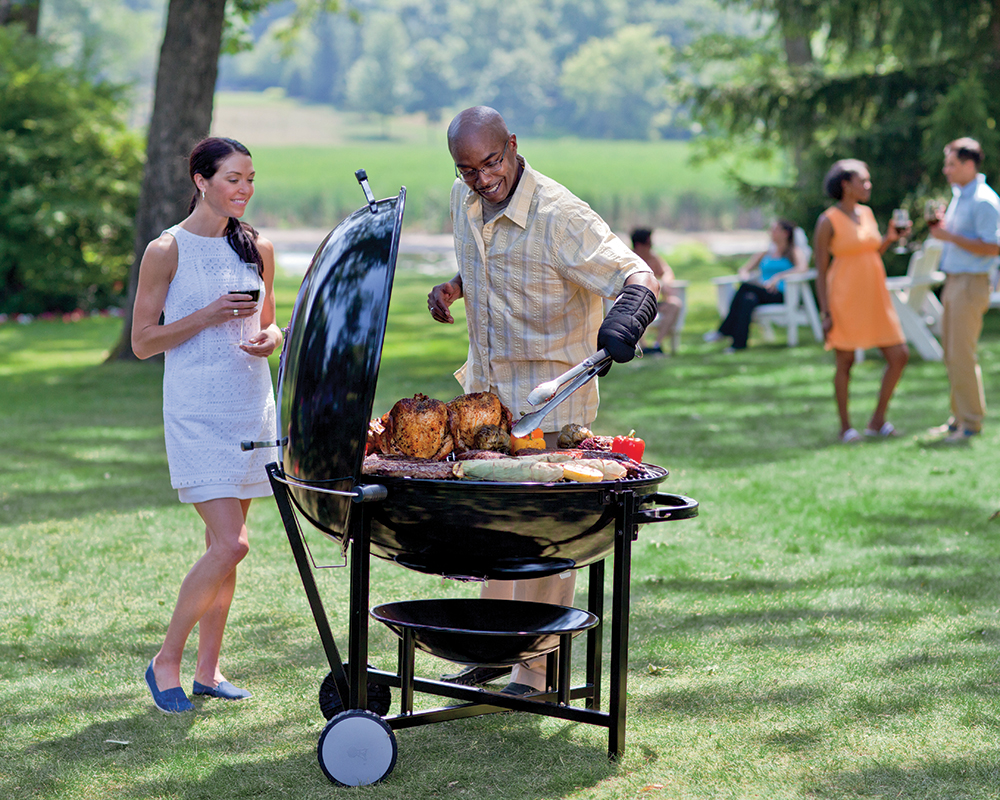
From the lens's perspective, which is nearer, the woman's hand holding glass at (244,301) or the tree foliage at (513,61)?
the woman's hand holding glass at (244,301)

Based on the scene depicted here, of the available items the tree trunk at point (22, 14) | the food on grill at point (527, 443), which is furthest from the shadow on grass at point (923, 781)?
the tree trunk at point (22, 14)

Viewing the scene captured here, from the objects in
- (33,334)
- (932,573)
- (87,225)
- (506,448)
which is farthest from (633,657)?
(87,225)

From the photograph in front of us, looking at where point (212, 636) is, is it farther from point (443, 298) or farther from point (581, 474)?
point (581, 474)

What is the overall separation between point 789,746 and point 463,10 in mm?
175866

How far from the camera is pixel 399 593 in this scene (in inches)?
231

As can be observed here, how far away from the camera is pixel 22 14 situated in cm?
2438

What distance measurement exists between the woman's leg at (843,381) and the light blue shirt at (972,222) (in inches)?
39.2

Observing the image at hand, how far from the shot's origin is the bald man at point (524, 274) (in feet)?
12.7

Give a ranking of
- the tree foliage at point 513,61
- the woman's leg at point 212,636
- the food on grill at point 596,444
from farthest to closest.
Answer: the tree foliage at point 513,61, the woman's leg at point 212,636, the food on grill at point 596,444

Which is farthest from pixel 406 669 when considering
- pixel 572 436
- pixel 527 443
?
pixel 572 436

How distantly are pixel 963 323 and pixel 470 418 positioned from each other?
6448 mm

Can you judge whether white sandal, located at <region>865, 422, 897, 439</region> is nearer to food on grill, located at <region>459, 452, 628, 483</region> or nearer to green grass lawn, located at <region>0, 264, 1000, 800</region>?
green grass lawn, located at <region>0, 264, 1000, 800</region>

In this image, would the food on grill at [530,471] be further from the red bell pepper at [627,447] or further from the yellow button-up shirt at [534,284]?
the yellow button-up shirt at [534,284]

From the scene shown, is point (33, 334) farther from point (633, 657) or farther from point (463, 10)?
point (463, 10)
